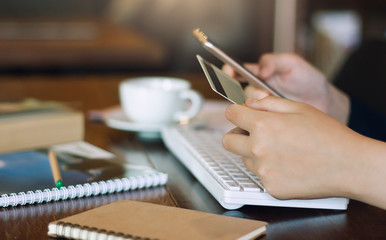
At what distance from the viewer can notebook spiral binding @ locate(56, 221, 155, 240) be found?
0.44m

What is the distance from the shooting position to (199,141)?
30.4 inches

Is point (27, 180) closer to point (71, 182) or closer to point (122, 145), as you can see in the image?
point (71, 182)

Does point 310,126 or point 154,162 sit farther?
point 154,162

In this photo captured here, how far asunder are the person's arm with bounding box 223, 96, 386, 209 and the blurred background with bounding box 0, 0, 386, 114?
3.07ft

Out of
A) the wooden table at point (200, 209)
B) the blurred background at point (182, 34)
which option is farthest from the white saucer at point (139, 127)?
the blurred background at point (182, 34)

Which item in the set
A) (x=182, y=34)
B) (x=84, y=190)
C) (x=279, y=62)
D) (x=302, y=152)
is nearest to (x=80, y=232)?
(x=84, y=190)

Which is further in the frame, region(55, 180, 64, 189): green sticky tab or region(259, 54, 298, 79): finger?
region(259, 54, 298, 79): finger

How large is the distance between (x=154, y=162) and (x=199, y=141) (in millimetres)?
77

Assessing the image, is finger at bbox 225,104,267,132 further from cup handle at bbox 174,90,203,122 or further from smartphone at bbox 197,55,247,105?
cup handle at bbox 174,90,203,122

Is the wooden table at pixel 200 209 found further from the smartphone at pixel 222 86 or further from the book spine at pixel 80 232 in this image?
the smartphone at pixel 222 86

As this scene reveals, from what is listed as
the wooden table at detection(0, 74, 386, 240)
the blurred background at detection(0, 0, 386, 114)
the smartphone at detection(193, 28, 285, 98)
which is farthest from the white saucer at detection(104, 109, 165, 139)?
the blurred background at detection(0, 0, 386, 114)

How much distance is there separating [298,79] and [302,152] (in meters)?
0.46

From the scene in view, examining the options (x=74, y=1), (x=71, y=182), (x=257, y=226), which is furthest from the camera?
(x=74, y=1)

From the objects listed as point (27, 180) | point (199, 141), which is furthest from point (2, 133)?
point (199, 141)
